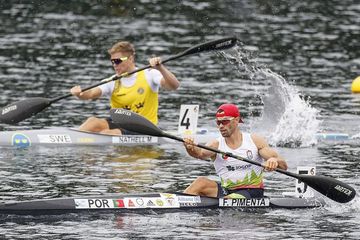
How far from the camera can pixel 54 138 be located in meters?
27.4

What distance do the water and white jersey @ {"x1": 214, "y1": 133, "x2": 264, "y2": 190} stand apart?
20.7 inches

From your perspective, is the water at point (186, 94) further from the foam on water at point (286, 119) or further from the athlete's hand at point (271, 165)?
the athlete's hand at point (271, 165)

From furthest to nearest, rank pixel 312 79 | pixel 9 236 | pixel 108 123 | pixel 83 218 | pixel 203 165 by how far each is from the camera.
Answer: pixel 312 79 → pixel 108 123 → pixel 203 165 → pixel 83 218 → pixel 9 236

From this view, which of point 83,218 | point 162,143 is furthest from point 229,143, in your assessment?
point 162,143

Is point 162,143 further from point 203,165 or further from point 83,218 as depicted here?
point 83,218

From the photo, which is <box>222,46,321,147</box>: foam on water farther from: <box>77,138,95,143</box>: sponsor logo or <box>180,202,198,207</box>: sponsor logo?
<box>180,202,198,207</box>: sponsor logo

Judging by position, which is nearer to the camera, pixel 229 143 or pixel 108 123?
pixel 229 143

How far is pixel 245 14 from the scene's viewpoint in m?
50.9

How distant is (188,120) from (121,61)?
7.13ft

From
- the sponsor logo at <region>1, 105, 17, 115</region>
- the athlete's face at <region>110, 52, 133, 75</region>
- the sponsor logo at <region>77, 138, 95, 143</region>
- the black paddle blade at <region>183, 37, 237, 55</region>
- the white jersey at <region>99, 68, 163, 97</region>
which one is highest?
the black paddle blade at <region>183, 37, 237, 55</region>

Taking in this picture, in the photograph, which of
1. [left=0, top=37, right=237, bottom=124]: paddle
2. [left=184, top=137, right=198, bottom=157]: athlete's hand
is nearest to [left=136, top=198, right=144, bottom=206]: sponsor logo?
[left=184, top=137, right=198, bottom=157]: athlete's hand

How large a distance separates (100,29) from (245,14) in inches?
258

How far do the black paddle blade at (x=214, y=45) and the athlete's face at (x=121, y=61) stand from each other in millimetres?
1716

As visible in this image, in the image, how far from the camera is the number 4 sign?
2711 centimetres
